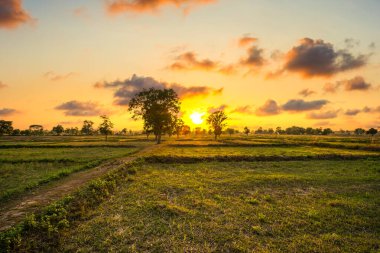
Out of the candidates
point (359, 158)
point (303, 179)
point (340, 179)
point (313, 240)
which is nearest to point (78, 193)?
point (313, 240)

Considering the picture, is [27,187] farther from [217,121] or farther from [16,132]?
[16,132]

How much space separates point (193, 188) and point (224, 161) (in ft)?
56.8

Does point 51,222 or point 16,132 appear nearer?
point 51,222

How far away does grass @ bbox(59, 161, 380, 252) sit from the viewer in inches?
394

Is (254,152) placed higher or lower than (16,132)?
lower

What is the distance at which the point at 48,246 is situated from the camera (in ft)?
31.7

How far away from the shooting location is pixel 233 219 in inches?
503

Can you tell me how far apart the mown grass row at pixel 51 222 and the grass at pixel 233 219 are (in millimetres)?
553

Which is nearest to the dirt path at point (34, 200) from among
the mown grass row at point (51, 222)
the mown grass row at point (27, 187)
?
the mown grass row at point (27, 187)

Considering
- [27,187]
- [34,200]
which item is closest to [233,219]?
[34,200]

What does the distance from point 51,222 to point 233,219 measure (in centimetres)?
909

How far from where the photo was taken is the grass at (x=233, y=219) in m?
10.0

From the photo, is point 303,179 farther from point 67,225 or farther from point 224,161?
point 67,225

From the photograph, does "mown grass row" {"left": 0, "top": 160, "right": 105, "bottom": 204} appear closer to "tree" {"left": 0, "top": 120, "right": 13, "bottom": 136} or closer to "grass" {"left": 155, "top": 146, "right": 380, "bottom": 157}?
"grass" {"left": 155, "top": 146, "right": 380, "bottom": 157}
